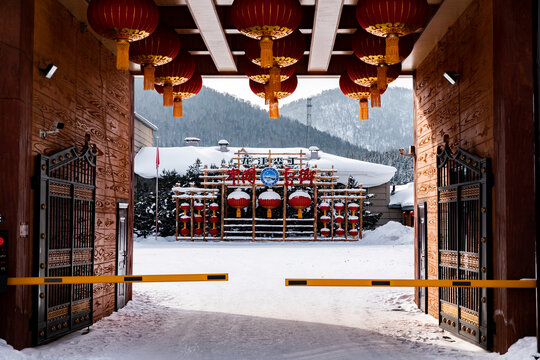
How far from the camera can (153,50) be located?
602 centimetres

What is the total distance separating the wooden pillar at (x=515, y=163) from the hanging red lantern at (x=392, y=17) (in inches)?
32.8

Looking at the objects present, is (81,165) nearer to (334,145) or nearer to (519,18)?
(519,18)

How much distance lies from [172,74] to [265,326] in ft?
11.9

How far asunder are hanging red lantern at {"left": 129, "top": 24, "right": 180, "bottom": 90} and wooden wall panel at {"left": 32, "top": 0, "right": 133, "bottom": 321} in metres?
0.86

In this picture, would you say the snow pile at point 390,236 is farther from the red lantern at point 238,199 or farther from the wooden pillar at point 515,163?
the wooden pillar at point 515,163

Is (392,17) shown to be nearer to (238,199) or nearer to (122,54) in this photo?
(122,54)

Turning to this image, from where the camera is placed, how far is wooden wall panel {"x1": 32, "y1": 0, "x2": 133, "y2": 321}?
560 centimetres

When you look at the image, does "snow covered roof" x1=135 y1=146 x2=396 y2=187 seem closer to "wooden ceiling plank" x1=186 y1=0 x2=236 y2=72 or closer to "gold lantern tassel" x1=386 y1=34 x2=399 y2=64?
"wooden ceiling plank" x1=186 y1=0 x2=236 y2=72

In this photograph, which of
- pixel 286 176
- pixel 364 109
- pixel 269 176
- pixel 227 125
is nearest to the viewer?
pixel 364 109

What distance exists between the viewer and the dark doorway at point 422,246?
8141 millimetres

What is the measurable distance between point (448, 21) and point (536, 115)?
2.52m

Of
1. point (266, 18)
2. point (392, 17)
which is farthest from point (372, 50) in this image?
point (266, 18)

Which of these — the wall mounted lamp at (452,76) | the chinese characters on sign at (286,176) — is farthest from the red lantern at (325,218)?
the wall mounted lamp at (452,76)

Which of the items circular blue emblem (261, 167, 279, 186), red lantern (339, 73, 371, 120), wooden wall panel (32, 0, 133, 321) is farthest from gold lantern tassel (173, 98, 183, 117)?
circular blue emblem (261, 167, 279, 186)
